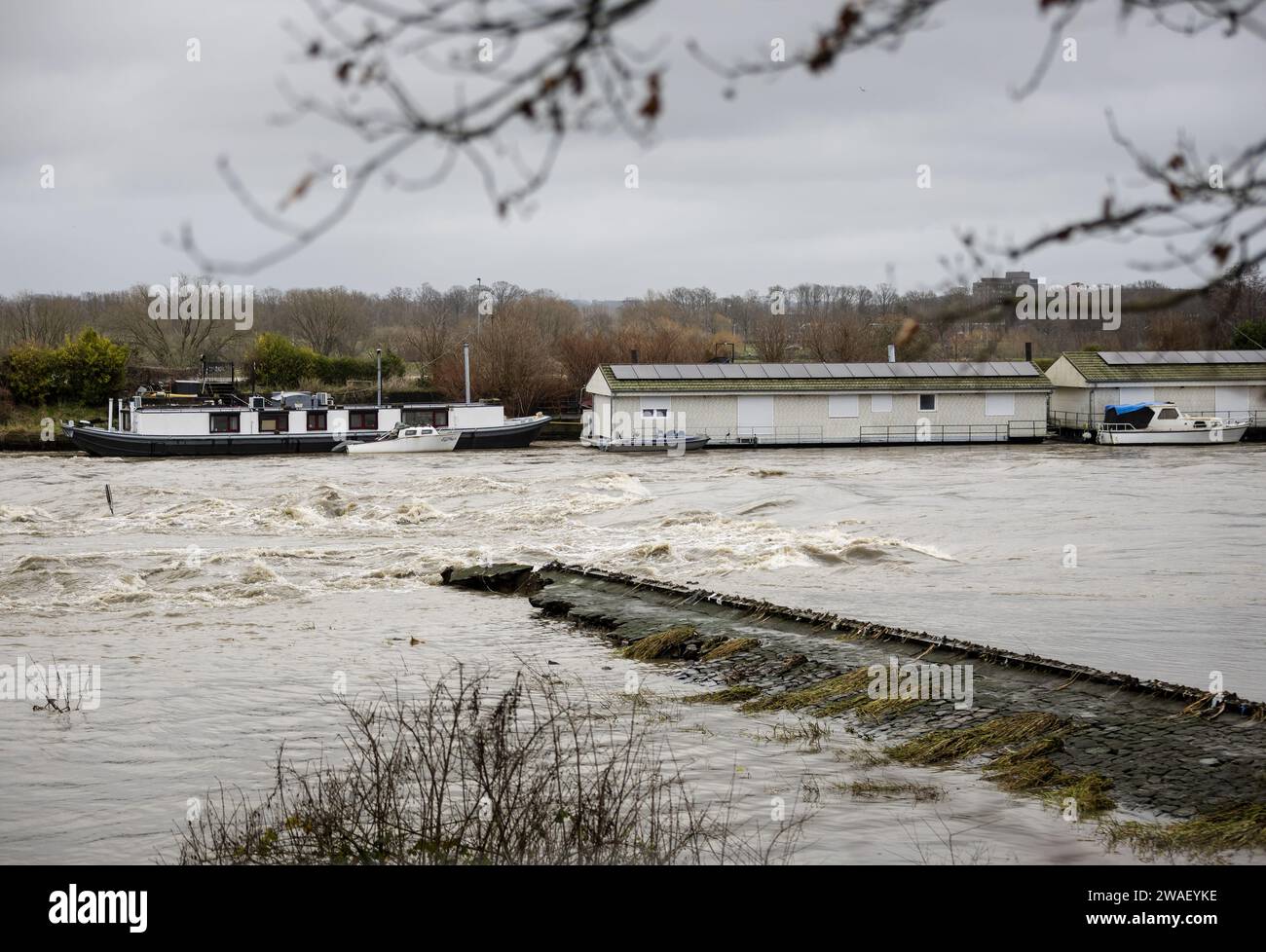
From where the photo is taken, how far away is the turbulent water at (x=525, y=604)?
10375mm

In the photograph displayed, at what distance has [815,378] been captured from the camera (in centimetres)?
6184

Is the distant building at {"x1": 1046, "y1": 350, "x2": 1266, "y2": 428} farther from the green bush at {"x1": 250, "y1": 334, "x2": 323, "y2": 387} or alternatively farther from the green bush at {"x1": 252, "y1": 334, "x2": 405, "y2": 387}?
the green bush at {"x1": 250, "y1": 334, "x2": 323, "y2": 387}

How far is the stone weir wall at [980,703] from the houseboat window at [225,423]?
44.7 meters

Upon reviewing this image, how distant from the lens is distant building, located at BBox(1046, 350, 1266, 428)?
203 feet

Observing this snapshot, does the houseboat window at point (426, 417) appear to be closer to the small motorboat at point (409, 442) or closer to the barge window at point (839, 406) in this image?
the small motorboat at point (409, 442)

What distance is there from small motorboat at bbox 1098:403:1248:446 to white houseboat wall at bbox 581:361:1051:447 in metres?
3.95

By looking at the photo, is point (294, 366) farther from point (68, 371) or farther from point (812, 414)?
point (812, 414)

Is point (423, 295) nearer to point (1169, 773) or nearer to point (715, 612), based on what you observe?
point (715, 612)

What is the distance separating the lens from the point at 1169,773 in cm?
1009

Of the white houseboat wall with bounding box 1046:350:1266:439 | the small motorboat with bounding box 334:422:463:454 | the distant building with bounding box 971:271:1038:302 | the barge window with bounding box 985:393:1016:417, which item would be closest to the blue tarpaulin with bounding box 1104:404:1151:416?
the white houseboat wall with bounding box 1046:350:1266:439

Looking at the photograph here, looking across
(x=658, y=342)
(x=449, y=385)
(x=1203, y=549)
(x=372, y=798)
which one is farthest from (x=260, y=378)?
(x=372, y=798)

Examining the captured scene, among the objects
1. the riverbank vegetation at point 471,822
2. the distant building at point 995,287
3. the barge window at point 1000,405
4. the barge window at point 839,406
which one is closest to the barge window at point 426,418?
the barge window at point 839,406

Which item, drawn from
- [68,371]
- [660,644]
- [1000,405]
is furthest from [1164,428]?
[68,371]
